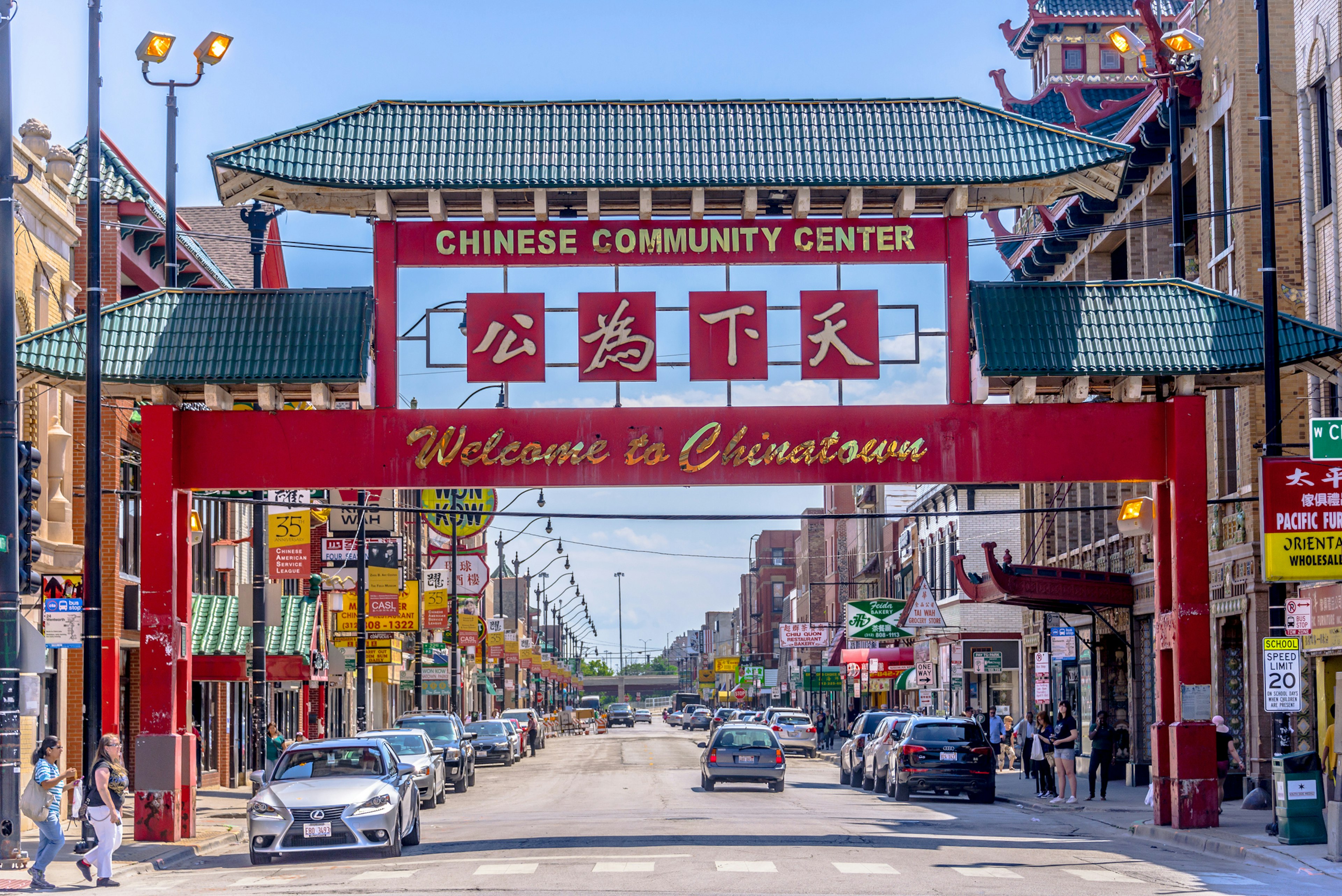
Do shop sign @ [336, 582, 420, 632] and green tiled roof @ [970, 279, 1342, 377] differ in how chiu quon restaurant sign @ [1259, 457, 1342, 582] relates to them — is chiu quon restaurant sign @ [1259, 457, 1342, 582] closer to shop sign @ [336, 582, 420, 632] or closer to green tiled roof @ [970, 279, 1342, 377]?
green tiled roof @ [970, 279, 1342, 377]

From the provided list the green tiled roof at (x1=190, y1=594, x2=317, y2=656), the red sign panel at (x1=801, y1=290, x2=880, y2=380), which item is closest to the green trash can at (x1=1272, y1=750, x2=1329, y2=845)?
the red sign panel at (x1=801, y1=290, x2=880, y2=380)

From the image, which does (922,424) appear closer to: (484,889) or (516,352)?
(516,352)

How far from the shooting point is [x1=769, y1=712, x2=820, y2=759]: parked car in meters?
59.8

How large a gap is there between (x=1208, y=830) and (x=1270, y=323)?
703cm

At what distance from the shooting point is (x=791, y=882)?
16.7 m

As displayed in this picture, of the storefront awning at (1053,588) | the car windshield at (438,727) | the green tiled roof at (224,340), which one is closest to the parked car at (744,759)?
the storefront awning at (1053,588)

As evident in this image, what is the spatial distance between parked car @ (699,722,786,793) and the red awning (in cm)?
2924

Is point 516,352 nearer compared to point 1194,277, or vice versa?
point 516,352

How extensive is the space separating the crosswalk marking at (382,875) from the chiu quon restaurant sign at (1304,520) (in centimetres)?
1103

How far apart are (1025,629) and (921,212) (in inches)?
1085

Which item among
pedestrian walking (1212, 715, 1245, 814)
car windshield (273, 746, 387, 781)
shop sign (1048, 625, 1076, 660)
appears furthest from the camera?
shop sign (1048, 625, 1076, 660)

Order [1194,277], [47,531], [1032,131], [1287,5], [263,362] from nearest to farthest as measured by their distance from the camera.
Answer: [263,362] < [1032,131] < [47,531] < [1287,5] < [1194,277]

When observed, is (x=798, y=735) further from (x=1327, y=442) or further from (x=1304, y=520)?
(x=1327, y=442)

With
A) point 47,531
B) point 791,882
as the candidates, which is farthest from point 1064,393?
point 47,531
